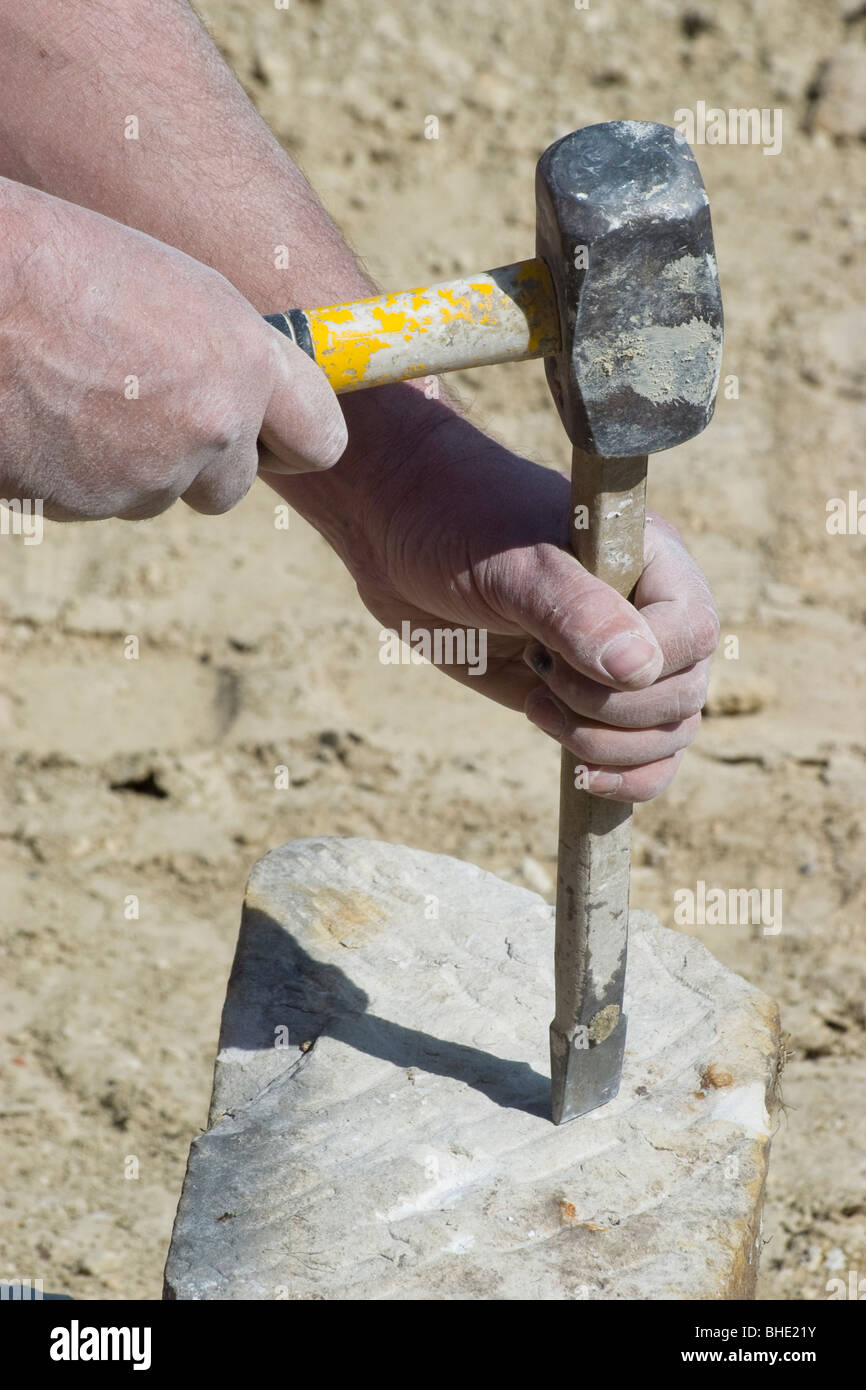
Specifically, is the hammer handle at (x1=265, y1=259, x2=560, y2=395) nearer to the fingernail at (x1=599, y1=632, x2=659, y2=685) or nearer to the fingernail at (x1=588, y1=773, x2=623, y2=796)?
the fingernail at (x1=599, y1=632, x2=659, y2=685)

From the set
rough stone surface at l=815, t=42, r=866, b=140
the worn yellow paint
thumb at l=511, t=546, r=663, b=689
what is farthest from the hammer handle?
rough stone surface at l=815, t=42, r=866, b=140

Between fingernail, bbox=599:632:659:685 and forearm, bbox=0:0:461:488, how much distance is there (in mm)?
490

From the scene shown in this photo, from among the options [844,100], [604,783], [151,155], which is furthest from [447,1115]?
[844,100]

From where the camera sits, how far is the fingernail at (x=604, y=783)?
1.76 metres

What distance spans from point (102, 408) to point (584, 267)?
1.64ft

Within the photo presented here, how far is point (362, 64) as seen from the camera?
19.7 feet

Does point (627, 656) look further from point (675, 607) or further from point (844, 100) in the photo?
point (844, 100)

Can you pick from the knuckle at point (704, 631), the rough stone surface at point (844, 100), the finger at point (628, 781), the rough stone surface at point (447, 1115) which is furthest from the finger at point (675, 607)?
the rough stone surface at point (844, 100)

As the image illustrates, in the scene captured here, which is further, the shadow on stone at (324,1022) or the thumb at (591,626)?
the shadow on stone at (324,1022)

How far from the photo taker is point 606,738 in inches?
69.4

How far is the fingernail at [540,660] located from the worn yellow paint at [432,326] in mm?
416

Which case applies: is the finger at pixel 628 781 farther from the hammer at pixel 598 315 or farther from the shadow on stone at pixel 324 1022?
the shadow on stone at pixel 324 1022

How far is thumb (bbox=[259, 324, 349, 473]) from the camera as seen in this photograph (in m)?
1.46

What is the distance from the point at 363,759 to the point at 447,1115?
5.38ft
